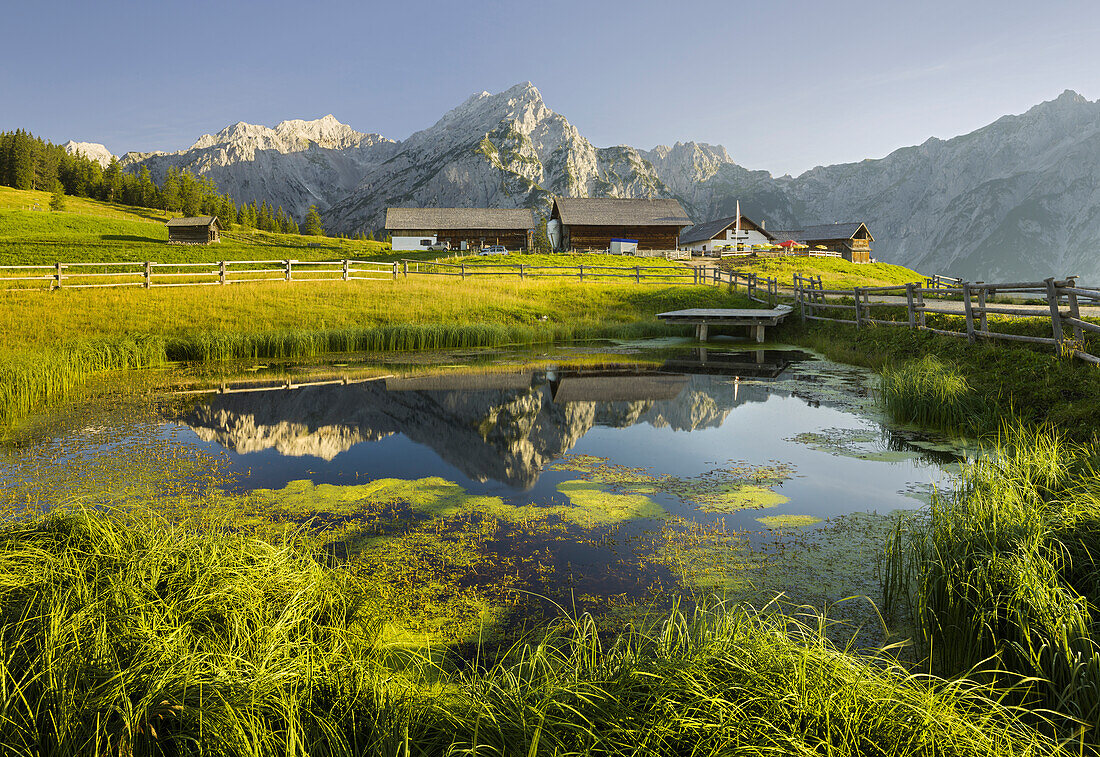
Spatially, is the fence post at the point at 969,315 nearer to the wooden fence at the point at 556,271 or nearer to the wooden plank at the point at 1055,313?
the wooden plank at the point at 1055,313

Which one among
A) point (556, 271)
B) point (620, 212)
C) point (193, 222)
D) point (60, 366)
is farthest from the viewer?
point (193, 222)

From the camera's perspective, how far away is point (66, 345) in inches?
635

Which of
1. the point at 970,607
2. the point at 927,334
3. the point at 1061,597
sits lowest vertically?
the point at 970,607

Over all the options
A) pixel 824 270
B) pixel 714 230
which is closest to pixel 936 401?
pixel 824 270

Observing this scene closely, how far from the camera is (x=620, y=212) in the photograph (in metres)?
70.2

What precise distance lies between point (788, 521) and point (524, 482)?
3.35m

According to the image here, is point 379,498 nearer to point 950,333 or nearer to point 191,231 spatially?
point 950,333

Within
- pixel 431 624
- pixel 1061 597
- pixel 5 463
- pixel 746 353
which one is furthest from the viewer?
pixel 746 353

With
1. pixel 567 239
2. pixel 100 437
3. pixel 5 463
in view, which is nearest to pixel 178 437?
pixel 100 437

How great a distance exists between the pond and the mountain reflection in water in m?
0.07

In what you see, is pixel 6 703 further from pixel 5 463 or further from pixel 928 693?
pixel 5 463

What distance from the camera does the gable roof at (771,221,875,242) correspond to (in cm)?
7950

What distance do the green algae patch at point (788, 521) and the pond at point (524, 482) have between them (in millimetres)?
40

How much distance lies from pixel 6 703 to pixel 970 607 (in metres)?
5.37
